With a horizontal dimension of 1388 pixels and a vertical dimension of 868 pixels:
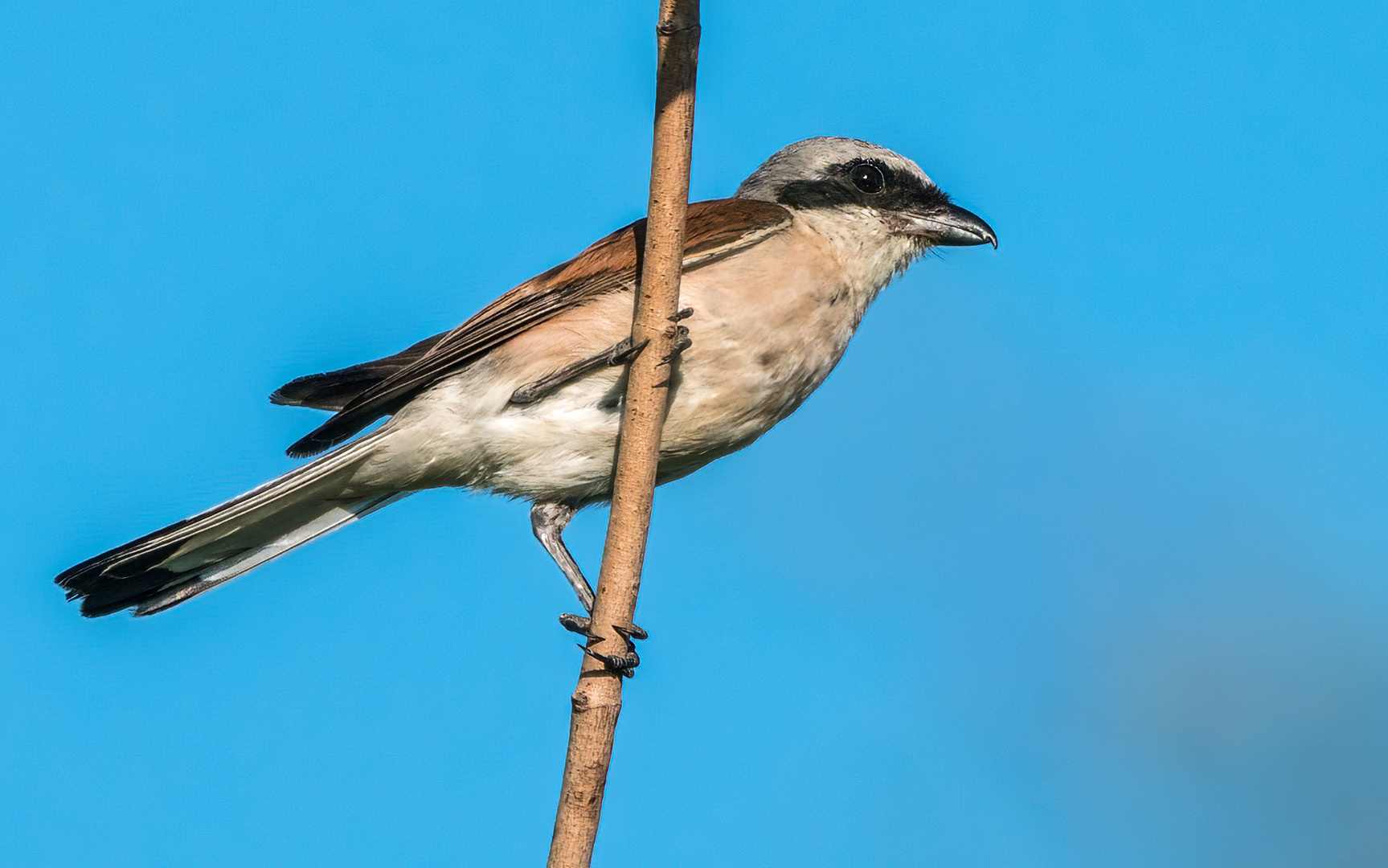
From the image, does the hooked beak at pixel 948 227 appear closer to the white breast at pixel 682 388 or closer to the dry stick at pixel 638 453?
the white breast at pixel 682 388

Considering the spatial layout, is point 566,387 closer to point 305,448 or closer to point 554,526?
point 554,526

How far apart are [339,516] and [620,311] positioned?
4.26 feet

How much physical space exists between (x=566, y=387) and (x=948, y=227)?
1544 millimetres

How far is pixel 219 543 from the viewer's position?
4.40m

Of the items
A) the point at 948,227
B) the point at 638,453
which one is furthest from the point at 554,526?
the point at 948,227

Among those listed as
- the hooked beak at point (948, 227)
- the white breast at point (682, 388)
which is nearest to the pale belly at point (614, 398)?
the white breast at point (682, 388)

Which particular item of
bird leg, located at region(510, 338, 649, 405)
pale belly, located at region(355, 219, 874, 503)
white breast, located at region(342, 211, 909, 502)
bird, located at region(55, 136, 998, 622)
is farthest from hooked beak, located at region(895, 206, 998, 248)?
bird leg, located at region(510, 338, 649, 405)

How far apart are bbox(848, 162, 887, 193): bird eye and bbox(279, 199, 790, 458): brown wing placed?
0.34 m

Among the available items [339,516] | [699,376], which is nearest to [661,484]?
[699,376]

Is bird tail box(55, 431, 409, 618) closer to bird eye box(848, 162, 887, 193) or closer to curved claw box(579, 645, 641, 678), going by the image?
curved claw box(579, 645, 641, 678)

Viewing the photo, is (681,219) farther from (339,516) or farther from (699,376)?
(339,516)

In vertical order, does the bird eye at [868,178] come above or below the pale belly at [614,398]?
above

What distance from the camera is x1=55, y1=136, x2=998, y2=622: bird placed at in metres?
4.11

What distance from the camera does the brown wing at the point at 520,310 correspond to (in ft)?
13.9
